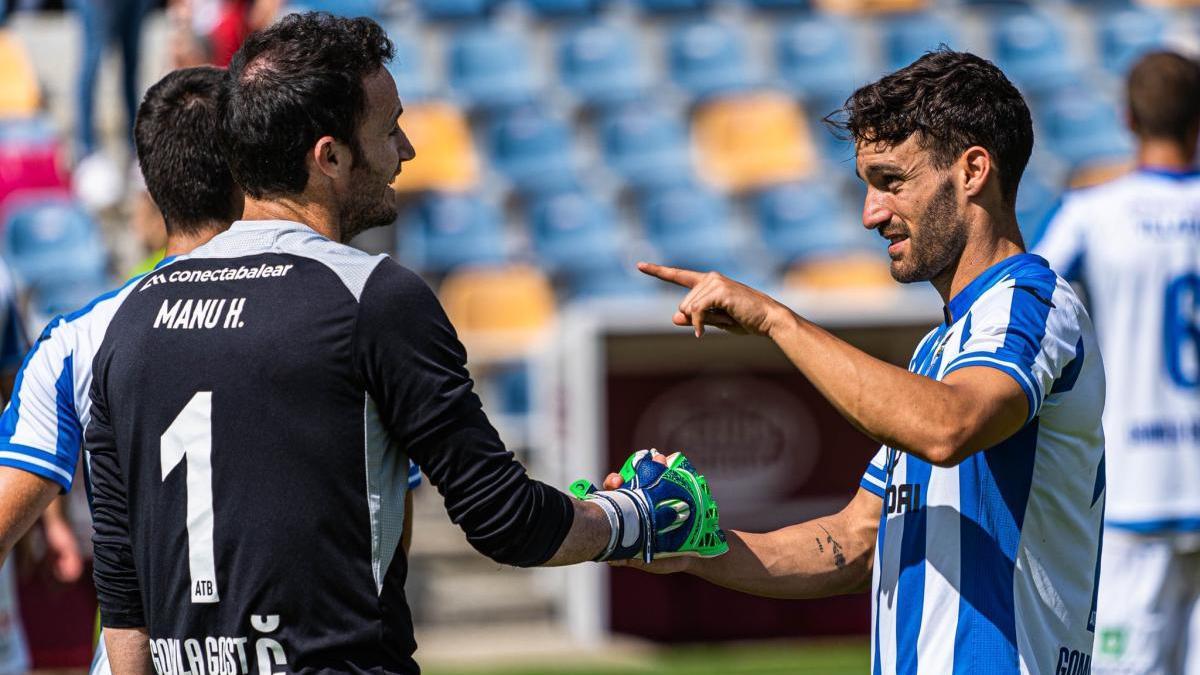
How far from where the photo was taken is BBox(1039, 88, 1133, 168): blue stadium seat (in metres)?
13.9

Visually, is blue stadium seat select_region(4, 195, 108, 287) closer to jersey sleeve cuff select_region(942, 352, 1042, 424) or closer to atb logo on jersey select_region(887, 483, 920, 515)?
atb logo on jersey select_region(887, 483, 920, 515)

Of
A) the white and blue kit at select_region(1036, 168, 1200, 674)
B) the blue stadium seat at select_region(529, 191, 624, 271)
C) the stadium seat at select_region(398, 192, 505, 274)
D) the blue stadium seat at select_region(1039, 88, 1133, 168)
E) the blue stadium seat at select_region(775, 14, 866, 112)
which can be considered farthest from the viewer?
the blue stadium seat at select_region(1039, 88, 1133, 168)

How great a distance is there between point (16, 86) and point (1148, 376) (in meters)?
8.79

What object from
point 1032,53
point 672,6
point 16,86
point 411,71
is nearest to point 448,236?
point 411,71

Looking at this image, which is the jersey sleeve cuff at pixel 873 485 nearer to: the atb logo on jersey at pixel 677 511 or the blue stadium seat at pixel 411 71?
the atb logo on jersey at pixel 677 511

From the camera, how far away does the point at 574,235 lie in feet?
39.4

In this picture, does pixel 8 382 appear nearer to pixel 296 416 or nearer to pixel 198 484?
pixel 198 484

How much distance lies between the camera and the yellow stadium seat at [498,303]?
11.0m

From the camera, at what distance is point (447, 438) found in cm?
279

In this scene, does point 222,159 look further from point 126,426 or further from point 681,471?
point 681,471

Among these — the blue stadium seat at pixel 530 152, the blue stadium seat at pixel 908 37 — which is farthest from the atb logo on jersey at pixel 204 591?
the blue stadium seat at pixel 908 37

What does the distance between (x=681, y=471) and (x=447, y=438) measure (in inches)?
25.0

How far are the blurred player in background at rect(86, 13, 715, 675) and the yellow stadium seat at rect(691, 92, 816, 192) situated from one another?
1041cm

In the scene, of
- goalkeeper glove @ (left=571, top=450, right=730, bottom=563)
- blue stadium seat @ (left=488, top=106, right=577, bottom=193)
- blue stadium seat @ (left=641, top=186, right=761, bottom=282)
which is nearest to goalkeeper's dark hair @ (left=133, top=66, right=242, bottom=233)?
goalkeeper glove @ (left=571, top=450, right=730, bottom=563)
